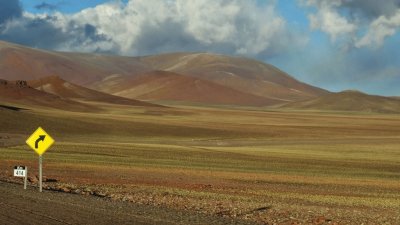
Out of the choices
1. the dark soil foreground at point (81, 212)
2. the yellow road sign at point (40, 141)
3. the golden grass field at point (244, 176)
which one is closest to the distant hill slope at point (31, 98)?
the golden grass field at point (244, 176)

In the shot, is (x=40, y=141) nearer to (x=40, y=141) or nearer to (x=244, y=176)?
(x=40, y=141)

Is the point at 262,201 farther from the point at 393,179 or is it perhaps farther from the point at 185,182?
the point at 393,179

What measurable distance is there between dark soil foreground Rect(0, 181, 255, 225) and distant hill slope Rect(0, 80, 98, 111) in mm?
129707

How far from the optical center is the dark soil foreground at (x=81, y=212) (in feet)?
56.4

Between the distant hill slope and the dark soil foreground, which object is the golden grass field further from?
the distant hill slope

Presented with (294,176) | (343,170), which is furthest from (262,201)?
(343,170)

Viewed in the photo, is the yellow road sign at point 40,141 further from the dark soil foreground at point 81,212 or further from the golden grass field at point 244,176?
the golden grass field at point 244,176

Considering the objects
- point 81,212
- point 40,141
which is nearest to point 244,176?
point 40,141

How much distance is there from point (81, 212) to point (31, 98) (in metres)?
144

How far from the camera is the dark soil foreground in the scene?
56.4ft

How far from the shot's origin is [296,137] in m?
Answer: 92.9

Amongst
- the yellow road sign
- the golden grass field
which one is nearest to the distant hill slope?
the golden grass field

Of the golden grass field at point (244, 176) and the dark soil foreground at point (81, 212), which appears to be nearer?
the dark soil foreground at point (81, 212)

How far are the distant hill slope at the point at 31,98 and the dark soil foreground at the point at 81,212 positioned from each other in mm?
129707
